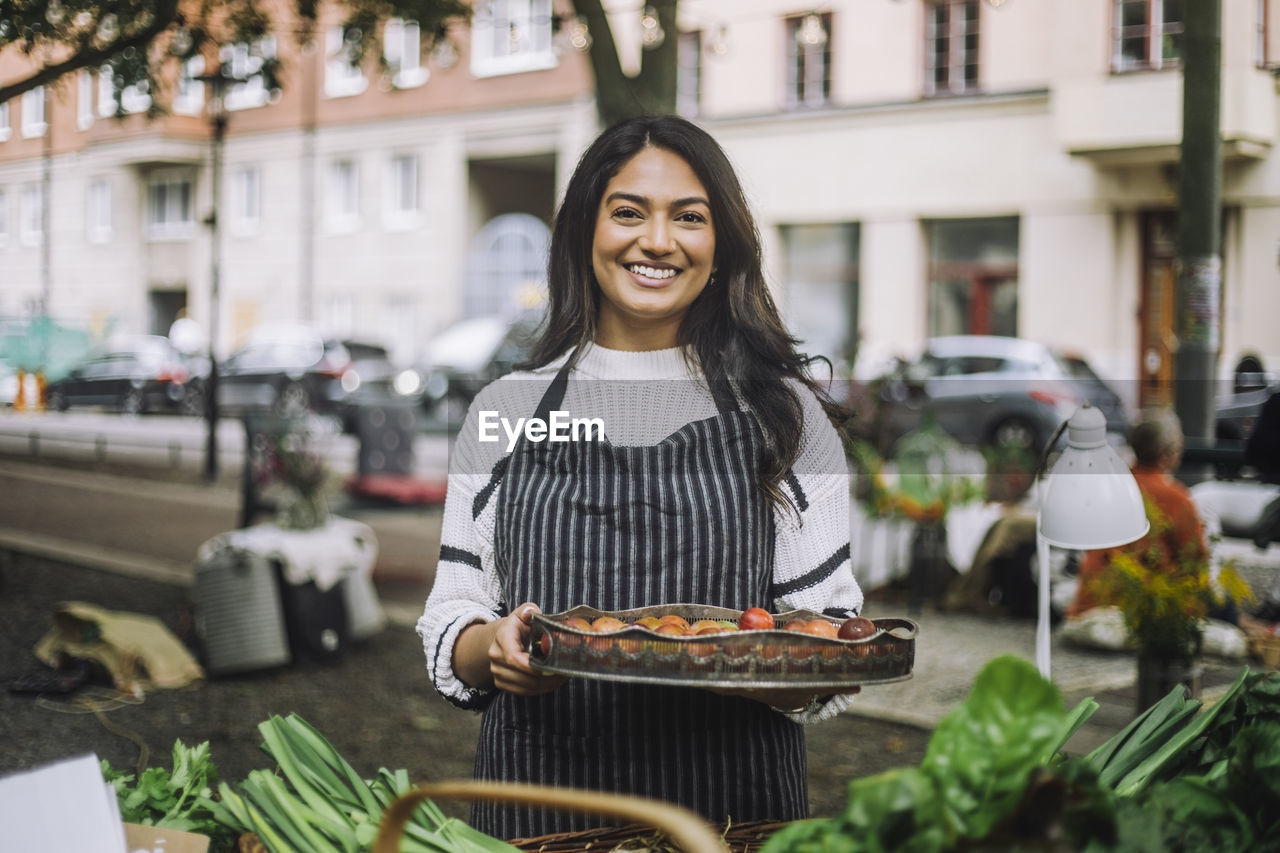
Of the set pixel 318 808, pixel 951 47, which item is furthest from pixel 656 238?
pixel 951 47

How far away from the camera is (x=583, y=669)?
4.71 feet

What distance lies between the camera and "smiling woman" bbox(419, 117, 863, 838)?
5.90ft

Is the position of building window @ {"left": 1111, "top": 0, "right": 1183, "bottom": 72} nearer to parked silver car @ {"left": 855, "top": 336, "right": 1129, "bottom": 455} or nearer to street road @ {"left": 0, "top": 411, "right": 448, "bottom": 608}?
street road @ {"left": 0, "top": 411, "right": 448, "bottom": 608}

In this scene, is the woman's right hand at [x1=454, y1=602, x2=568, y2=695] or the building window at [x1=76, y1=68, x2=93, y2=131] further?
the building window at [x1=76, y1=68, x2=93, y2=131]

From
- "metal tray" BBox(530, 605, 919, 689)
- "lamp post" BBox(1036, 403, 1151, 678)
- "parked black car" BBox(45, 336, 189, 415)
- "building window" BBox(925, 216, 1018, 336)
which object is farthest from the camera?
"building window" BBox(925, 216, 1018, 336)

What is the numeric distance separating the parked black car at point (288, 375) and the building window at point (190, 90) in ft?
7.91

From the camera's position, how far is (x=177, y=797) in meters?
1.69

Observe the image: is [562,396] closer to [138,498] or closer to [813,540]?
[813,540]

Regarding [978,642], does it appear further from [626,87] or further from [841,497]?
[841,497]

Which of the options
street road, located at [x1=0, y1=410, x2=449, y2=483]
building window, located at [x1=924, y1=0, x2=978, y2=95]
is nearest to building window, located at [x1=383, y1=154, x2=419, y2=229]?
street road, located at [x1=0, y1=410, x2=449, y2=483]

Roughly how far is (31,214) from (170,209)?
158 cm

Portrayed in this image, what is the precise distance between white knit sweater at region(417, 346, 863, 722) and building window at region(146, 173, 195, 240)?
3215 millimetres

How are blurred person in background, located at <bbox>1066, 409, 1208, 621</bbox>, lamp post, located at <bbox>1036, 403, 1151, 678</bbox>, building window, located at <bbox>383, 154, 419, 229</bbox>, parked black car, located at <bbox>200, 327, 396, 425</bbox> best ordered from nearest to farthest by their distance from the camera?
lamp post, located at <bbox>1036, 403, 1151, 678</bbox>, blurred person in background, located at <bbox>1066, 409, 1208, 621</bbox>, parked black car, located at <bbox>200, 327, 396, 425</bbox>, building window, located at <bbox>383, 154, 419, 229</bbox>

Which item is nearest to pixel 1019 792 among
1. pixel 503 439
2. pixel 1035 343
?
pixel 503 439
